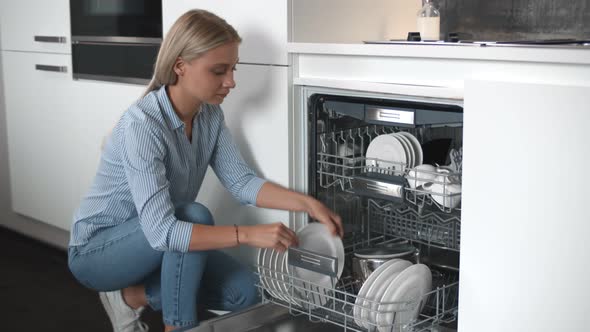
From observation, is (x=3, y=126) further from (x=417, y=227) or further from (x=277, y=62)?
(x=417, y=227)

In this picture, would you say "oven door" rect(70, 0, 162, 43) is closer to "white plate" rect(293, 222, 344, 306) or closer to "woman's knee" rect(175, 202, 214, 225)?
"woman's knee" rect(175, 202, 214, 225)

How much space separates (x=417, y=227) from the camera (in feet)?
6.80

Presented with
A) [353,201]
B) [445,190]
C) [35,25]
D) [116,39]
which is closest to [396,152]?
[445,190]

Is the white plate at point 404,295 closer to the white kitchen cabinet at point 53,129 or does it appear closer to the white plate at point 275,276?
the white plate at point 275,276

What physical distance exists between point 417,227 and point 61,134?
1520 mm

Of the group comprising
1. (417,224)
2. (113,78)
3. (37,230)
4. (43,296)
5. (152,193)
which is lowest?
(43,296)

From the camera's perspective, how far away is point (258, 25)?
2.11 metres

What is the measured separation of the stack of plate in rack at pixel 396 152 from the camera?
1895 mm

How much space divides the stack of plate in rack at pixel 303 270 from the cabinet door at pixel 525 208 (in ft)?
1.51

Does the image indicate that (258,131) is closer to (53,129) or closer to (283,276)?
(283,276)

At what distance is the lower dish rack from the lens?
1742 mm

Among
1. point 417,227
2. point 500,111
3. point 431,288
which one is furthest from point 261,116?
point 500,111

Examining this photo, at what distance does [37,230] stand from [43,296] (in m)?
0.60

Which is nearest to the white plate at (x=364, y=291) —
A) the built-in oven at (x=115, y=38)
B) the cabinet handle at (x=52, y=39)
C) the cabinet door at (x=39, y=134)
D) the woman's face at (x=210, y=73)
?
the woman's face at (x=210, y=73)
